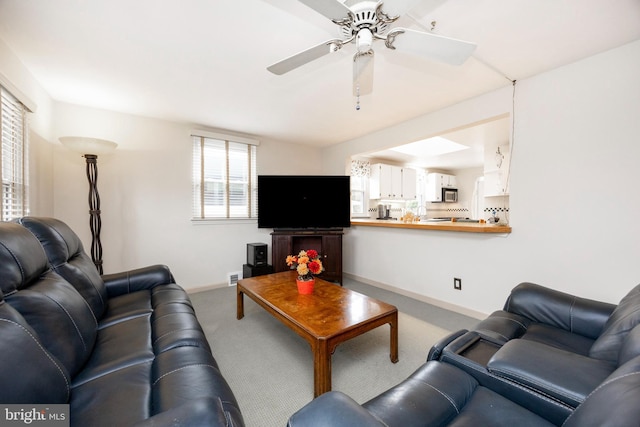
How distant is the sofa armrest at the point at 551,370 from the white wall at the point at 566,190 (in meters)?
1.53

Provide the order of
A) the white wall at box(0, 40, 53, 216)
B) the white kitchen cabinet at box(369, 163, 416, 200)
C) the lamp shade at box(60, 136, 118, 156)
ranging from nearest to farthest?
the white wall at box(0, 40, 53, 216)
the lamp shade at box(60, 136, 118, 156)
the white kitchen cabinet at box(369, 163, 416, 200)

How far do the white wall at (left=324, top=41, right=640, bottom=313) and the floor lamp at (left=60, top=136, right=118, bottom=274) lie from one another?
12.0ft

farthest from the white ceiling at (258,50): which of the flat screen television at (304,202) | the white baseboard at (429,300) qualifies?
the white baseboard at (429,300)

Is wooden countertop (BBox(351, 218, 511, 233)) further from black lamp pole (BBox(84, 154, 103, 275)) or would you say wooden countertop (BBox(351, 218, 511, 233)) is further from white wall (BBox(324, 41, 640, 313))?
black lamp pole (BBox(84, 154, 103, 275))

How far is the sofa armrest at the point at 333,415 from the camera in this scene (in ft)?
2.24

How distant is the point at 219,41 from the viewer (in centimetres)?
177

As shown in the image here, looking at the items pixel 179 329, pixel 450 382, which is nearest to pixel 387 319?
pixel 450 382

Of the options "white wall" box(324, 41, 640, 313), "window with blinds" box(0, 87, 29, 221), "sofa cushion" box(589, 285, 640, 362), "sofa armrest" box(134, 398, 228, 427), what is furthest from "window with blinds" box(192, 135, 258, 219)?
"sofa cushion" box(589, 285, 640, 362)

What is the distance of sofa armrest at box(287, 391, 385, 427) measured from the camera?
0.68 meters

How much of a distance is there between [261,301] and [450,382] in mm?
1511

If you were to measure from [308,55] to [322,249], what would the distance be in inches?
109

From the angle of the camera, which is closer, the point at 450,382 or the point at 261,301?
the point at 450,382

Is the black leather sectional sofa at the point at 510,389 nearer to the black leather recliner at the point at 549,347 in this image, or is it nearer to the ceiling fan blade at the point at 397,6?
the black leather recliner at the point at 549,347

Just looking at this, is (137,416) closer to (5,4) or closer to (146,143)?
(5,4)
